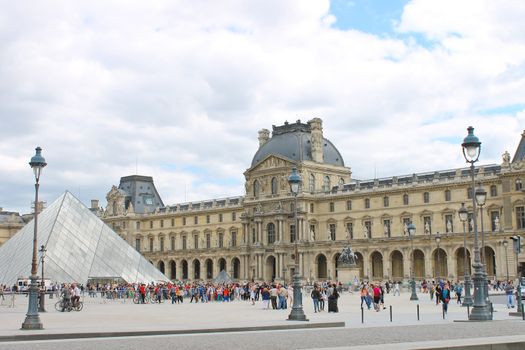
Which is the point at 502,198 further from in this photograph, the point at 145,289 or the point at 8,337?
the point at 8,337

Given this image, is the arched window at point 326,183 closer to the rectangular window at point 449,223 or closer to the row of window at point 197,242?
the row of window at point 197,242

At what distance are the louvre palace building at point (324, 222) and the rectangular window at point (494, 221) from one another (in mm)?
89

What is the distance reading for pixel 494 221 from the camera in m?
67.2

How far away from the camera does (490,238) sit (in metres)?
65.9

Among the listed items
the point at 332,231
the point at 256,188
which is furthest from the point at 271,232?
the point at 332,231

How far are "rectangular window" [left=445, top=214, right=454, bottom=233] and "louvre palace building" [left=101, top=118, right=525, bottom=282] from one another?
3.7 inches

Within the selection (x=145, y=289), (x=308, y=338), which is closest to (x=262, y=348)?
(x=308, y=338)

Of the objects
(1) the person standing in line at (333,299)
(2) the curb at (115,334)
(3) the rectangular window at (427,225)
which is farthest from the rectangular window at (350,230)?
(2) the curb at (115,334)

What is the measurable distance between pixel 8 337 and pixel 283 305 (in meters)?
16.5

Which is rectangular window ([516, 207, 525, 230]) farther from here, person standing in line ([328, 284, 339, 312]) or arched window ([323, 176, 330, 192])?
person standing in line ([328, 284, 339, 312])

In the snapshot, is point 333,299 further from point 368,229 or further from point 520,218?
point 368,229

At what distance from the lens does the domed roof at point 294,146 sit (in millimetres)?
82625

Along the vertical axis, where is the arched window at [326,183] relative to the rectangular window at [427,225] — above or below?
above

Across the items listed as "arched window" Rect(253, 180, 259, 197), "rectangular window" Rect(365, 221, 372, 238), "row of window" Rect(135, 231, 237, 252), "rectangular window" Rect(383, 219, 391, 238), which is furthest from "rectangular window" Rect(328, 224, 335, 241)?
"row of window" Rect(135, 231, 237, 252)
